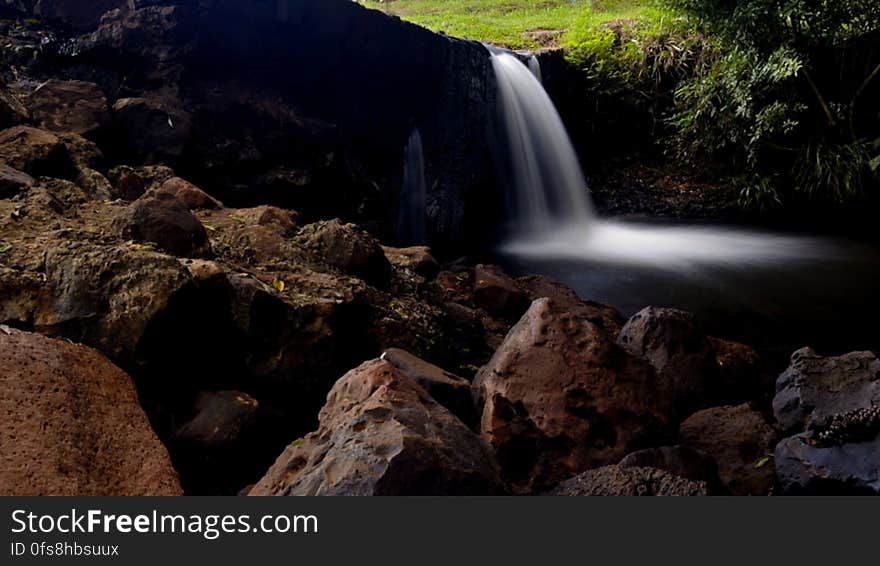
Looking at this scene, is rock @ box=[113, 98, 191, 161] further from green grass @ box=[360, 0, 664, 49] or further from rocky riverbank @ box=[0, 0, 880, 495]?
green grass @ box=[360, 0, 664, 49]

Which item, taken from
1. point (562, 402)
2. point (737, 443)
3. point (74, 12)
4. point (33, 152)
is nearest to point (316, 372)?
point (562, 402)

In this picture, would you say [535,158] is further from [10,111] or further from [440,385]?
[440,385]

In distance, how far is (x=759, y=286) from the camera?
7836mm

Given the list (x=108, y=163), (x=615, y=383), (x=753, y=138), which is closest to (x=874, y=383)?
(x=615, y=383)

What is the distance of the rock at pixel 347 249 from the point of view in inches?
170

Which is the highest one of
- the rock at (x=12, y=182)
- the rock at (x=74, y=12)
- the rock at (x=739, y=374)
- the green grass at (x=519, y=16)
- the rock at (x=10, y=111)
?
the green grass at (x=519, y=16)

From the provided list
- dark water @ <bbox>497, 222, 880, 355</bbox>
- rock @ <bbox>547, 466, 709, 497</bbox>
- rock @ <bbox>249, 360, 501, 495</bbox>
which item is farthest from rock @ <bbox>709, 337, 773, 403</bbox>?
rock @ <bbox>249, 360, 501, 495</bbox>

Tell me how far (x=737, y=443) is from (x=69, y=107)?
19.8ft

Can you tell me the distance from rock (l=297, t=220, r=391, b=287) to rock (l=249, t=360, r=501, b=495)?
6.71ft

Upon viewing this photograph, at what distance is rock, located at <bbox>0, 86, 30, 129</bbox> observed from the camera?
4922mm

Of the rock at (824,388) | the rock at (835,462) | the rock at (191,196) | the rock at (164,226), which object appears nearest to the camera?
the rock at (835,462)

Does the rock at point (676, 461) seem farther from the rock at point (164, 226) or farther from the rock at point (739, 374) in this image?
the rock at point (164, 226)

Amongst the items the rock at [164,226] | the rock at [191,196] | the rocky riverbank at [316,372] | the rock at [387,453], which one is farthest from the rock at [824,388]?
the rock at [191,196]

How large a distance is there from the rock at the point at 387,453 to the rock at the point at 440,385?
46cm
